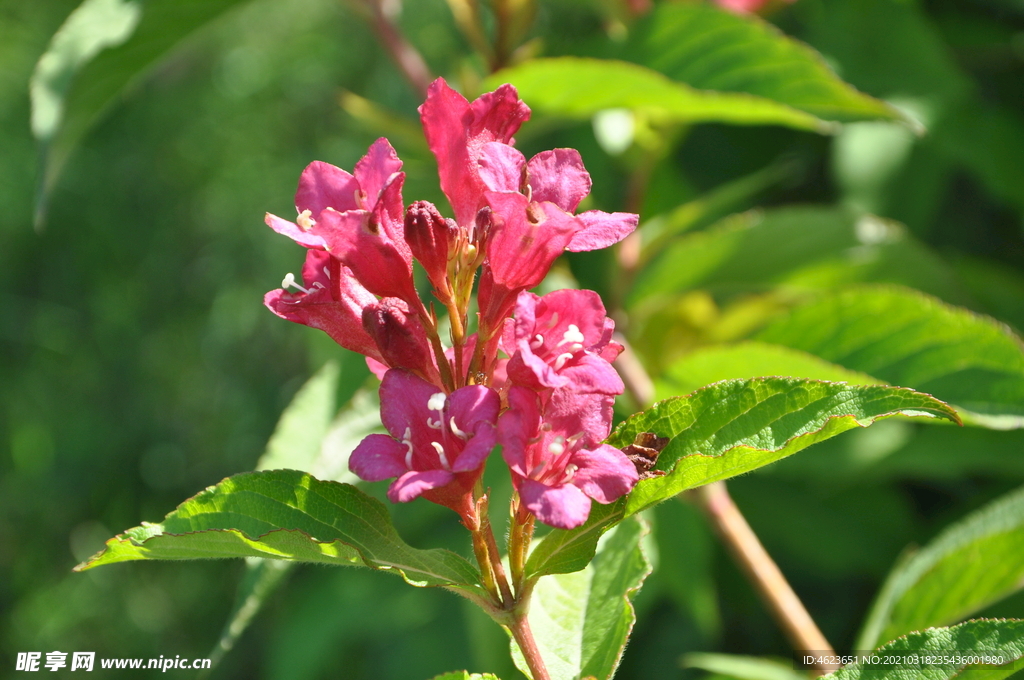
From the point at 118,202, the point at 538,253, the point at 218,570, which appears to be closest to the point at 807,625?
the point at 538,253

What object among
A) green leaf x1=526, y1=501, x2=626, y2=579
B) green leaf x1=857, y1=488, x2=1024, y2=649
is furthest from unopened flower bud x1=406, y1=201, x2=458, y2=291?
green leaf x1=857, y1=488, x2=1024, y2=649

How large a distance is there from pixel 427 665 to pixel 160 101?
245 cm

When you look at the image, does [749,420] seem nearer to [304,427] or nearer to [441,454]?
[441,454]

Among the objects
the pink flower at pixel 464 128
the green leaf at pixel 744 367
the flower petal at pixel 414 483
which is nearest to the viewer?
the flower petal at pixel 414 483

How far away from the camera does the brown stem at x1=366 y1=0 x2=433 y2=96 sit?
1.29m

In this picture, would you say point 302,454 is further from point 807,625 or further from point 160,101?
point 160,101

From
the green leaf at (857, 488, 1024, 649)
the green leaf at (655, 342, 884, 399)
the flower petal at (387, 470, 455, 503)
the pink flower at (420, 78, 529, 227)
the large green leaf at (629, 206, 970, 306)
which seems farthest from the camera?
the large green leaf at (629, 206, 970, 306)

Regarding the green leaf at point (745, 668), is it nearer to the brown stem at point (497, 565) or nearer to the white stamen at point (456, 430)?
the brown stem at point (497, 565)

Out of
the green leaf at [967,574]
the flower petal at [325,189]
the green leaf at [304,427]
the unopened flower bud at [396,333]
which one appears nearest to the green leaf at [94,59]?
the green leaf at [304,427]

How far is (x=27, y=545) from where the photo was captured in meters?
2.61

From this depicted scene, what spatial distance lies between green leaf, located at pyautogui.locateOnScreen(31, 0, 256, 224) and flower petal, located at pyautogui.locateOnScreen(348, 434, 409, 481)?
1.91 feet

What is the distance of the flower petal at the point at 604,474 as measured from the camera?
1.88 feet

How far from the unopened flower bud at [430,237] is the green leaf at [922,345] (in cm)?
52

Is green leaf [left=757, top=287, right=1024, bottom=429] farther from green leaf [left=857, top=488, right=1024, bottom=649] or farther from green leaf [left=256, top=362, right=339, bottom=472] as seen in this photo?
green leaf [left=256, top=362, right=339, bottom=472]
